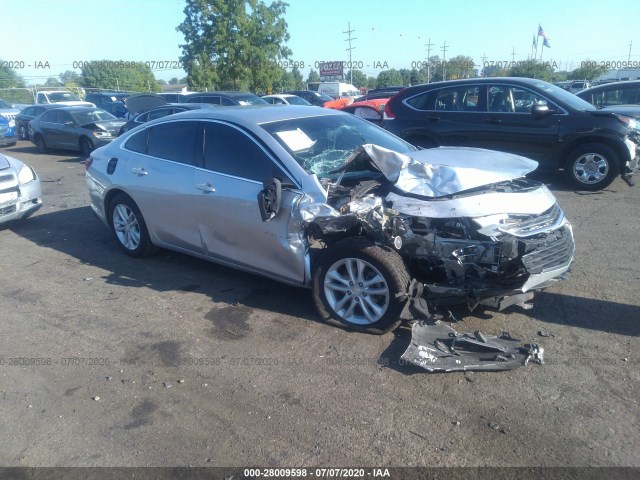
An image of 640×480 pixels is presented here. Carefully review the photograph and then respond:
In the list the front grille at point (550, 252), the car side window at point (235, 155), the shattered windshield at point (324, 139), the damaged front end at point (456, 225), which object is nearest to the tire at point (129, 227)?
the car side window at point (235, 155)

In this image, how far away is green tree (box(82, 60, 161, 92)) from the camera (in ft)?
193

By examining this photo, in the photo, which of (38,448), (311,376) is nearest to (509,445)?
(311,376)

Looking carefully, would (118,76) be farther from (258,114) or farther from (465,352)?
(465,352)

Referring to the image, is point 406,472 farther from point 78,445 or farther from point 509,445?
point 78,445

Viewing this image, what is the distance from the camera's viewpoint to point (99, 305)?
16.7ft

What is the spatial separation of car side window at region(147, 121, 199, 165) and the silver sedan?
0.06 ft

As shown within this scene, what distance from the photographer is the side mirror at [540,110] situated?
851cm

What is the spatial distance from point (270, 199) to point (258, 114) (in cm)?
121

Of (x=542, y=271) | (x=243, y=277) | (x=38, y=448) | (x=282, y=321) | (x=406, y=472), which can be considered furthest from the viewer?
(x=243, y=277)

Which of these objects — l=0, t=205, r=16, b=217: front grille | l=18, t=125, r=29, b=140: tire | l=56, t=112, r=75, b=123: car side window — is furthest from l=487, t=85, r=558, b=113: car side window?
l=18, t=125, r=29, b=140: tire

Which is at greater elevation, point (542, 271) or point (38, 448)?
point (542, 271)

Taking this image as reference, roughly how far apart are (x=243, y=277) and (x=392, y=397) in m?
2.56

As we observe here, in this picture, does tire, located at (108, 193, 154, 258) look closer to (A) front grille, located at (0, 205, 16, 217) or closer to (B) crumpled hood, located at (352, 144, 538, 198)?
(A) front grille, located at (0, 205, 16, 217)

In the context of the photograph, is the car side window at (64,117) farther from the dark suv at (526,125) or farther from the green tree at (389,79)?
the green tree at (389,79)
